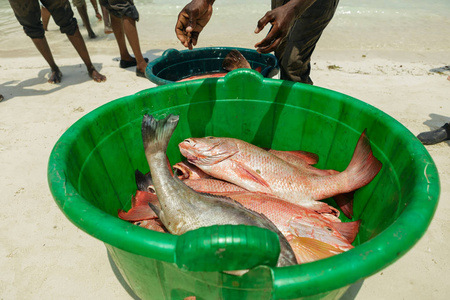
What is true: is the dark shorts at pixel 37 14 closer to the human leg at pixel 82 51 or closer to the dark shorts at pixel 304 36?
the human leg at pixel 82 51

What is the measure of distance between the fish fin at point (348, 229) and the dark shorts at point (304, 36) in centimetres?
185

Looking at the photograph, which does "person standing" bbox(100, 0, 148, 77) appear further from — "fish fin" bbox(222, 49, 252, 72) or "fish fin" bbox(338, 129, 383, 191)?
"fish fin" bbox(338, 129, 383, 191)

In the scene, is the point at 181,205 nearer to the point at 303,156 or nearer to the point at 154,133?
the point at 154,133

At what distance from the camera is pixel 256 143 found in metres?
2.47

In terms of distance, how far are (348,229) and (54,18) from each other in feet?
16.8

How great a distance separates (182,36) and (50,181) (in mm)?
1142

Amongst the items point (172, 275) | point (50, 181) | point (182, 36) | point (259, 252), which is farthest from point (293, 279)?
point (182, 36)

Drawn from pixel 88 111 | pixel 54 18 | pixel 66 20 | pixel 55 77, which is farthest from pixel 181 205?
pixel 55 77

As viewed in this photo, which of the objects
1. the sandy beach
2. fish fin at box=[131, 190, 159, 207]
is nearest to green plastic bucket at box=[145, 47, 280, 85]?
the sandy beach

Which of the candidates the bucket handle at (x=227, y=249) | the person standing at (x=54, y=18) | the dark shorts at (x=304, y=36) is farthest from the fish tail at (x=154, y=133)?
the person standing at (x=54, y=18)

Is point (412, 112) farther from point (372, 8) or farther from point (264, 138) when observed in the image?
point (372, 8)

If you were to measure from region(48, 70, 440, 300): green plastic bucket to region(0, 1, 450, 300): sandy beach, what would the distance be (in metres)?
0.50

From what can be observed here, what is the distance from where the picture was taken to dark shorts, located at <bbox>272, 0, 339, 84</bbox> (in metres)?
2.61

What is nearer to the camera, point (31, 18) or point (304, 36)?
point (304, 36)
